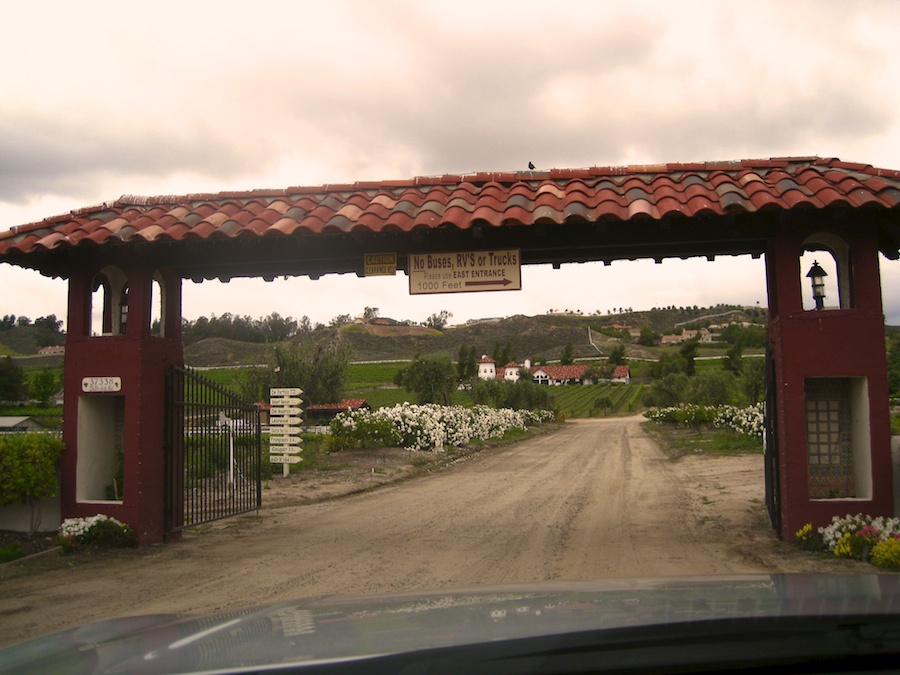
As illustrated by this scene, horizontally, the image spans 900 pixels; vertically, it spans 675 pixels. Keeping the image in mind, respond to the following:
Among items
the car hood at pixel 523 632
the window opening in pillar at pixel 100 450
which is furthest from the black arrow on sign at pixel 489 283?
the car hood at pixel 523 632

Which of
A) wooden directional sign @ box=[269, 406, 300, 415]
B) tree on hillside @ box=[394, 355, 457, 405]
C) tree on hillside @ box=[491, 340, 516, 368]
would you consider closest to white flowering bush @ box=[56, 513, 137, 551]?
wooden directional sign @ box=[269, 406, 300, 415]

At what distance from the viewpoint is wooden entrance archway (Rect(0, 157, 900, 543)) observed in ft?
27.0

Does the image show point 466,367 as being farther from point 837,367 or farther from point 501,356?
point 837,367

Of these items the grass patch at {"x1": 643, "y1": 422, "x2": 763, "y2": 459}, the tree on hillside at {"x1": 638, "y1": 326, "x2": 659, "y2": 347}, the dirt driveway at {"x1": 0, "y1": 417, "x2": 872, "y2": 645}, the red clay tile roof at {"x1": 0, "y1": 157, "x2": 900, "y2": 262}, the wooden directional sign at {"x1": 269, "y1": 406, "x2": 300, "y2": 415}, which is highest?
the tree on hillside at {"x1": 638, "y1": 326, "x2": 659, "y2": 347}

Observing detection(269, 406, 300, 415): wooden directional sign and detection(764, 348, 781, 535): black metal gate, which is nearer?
detection(764, 348, 781, 535): black metal gate

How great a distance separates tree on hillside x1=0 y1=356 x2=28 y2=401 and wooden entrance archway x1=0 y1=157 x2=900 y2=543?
52.8 m

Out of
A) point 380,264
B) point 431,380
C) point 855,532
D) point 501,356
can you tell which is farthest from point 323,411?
point 501,356

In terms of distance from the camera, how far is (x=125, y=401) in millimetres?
9594

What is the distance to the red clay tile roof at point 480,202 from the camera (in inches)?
321

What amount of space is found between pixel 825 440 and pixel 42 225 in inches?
390

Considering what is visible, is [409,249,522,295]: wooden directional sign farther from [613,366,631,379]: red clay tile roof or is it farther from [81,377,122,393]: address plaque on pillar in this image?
[613,366,631,379]: red clay tile roof

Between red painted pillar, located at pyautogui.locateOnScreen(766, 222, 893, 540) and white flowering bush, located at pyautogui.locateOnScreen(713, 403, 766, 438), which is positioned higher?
red painted pillar, located at pyautogui.locateOnScreen(766, 222, 893, 540)

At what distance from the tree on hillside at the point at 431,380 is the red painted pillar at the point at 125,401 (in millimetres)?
34623

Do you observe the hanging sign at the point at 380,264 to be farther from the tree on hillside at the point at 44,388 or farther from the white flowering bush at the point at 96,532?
the tree on hillside at the point at 44,388
